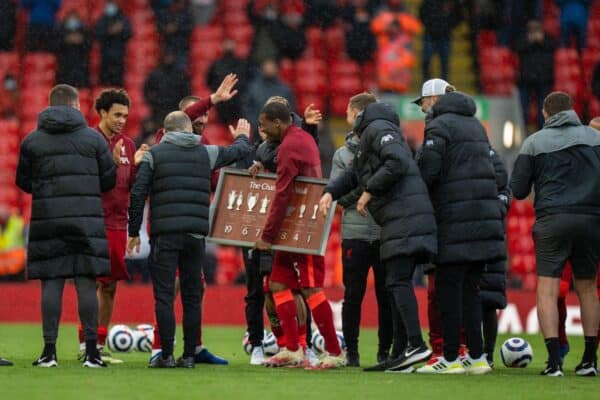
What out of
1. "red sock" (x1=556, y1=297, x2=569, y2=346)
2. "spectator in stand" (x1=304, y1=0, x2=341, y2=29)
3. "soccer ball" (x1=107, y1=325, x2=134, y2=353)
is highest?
"spectator in stand" (x1=304, y1=0, x2=341, y2=29)

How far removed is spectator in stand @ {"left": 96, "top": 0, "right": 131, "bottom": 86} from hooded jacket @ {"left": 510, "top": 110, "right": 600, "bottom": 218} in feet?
51.8

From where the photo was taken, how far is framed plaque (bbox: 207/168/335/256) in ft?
38.1

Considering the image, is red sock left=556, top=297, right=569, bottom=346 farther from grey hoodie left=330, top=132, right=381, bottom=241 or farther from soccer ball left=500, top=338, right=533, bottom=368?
grey hoodie left=330, top=132, right=381, bottom=241

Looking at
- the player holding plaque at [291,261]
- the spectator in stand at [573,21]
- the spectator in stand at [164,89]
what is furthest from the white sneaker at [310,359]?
the spectator in stand at [573,21]

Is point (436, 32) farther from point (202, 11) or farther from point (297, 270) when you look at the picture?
point (297, 270)

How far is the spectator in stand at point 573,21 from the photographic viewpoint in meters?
26.8

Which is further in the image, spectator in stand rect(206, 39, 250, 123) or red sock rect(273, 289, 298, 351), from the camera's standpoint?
spectator in stand rect(206, 39, 250, 123)

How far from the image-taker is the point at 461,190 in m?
10.9

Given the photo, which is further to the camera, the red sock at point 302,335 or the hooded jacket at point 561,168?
the red sock at point 302,335

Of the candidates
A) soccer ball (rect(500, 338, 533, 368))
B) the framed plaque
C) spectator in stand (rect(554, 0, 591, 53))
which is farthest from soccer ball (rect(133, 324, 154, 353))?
spectator in stand (rect(554, 0, 591, 53))

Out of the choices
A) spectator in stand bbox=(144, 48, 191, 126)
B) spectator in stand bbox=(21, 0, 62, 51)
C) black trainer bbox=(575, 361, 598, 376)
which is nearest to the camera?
black trainer bbox=(575, 361, 598, 376)

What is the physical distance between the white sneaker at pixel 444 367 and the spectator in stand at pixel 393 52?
1601cm

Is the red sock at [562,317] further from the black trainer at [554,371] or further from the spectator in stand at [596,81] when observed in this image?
the spectator in stand at [596,81]

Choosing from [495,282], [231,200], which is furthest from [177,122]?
[495,282]
